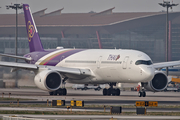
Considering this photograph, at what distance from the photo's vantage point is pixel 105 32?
148m

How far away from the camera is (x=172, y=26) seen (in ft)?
460

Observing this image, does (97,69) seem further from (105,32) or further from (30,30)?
(105,32)

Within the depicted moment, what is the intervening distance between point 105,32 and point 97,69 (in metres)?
100

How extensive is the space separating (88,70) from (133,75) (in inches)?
266

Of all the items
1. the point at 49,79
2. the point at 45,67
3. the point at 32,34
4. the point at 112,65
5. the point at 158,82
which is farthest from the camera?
the point at 32,34

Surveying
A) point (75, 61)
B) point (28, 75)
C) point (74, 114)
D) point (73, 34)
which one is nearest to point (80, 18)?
point (73, 34)

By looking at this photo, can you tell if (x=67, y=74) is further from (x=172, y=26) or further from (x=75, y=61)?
(x=172, y=26)

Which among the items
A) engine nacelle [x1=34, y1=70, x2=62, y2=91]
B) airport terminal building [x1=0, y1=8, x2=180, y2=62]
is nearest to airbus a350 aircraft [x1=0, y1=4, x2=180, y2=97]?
engine nacelle [x1=34, y1=70, x2=62, y2=91]

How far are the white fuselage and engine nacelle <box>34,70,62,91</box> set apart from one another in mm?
4338

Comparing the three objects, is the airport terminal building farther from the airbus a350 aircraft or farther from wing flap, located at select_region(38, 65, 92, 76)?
wing flap, located at select_region(38, 65, 92, 76)

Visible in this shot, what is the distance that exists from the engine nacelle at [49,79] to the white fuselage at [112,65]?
4.34 m

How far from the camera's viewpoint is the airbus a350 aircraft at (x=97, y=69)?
44281mm

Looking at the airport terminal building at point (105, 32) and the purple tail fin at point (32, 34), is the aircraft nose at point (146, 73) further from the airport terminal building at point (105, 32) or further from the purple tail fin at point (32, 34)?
the airport terminal building at point (105, 32)

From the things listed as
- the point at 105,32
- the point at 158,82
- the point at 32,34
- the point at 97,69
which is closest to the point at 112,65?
the point at 97,69
